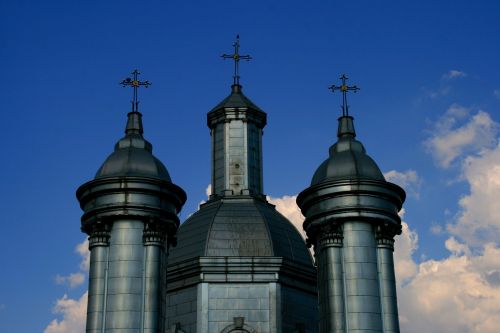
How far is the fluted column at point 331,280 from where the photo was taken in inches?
2185

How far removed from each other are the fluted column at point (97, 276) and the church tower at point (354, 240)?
11.7 metres

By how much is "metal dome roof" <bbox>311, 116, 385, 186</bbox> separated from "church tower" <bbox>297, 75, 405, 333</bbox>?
0.06 m

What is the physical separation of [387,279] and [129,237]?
14.3 meters

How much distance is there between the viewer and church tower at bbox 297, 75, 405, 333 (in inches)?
2188

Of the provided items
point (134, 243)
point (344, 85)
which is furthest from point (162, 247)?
point (344, 85)

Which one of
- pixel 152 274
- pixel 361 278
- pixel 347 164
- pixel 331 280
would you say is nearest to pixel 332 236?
pixel 331 280

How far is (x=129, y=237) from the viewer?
2207 inches

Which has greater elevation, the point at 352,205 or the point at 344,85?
the point at 344,85

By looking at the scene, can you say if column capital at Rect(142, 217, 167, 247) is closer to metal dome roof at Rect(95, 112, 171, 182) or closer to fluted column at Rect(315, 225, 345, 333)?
metal dome roof at Rect(95, 112, 171, 182)

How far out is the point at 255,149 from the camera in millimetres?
75250

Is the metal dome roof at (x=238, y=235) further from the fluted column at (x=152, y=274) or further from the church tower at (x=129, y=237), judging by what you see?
the fluted column at (x=152, y=274)

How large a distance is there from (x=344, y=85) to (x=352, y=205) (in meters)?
9.82

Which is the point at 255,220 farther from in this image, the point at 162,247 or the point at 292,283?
the point at 162,247

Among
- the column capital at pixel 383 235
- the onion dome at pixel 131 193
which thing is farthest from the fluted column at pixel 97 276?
the column capital at pixel 383 235
